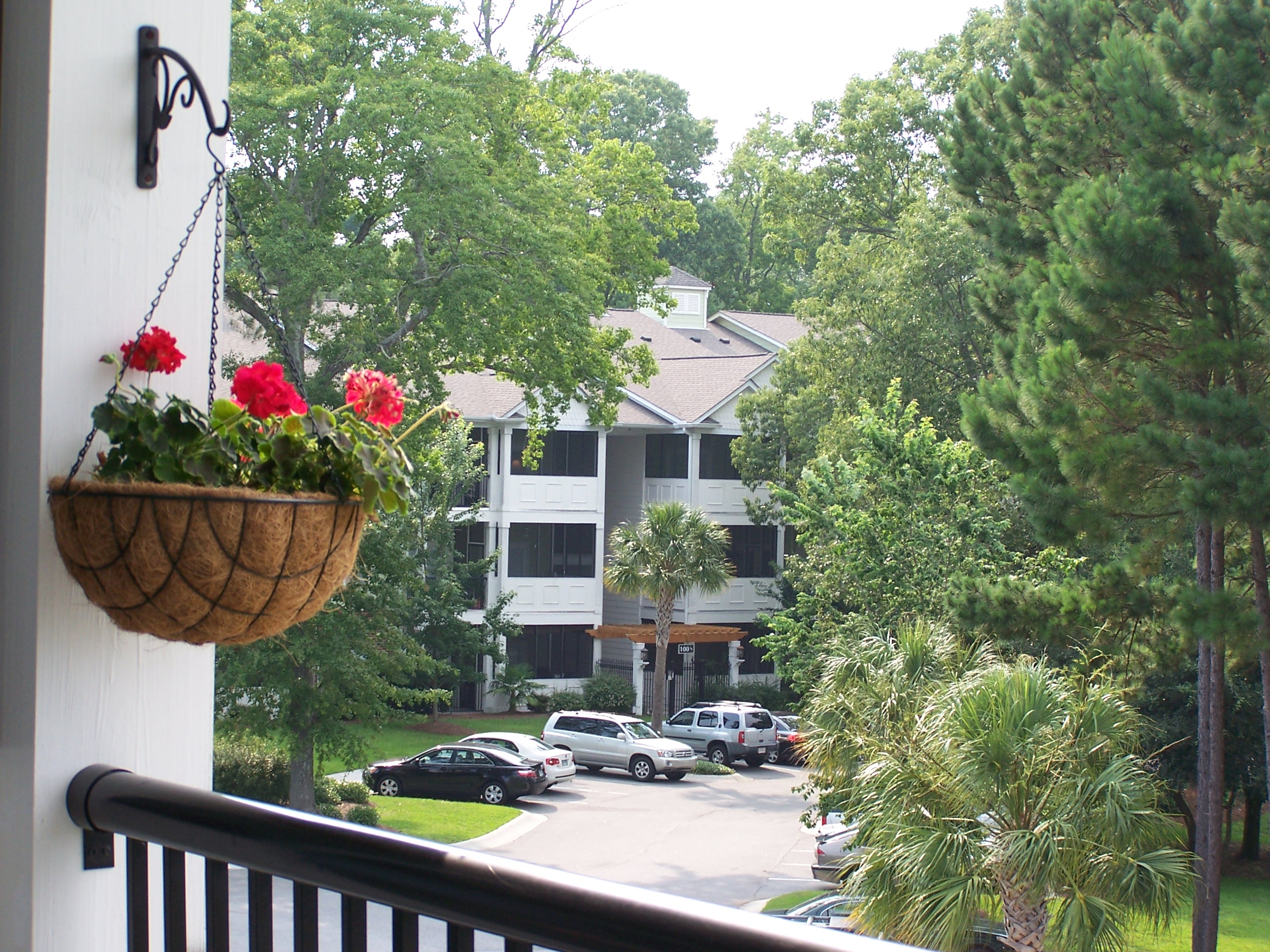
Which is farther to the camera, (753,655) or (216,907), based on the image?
(753,655)

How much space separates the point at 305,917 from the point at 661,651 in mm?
26733

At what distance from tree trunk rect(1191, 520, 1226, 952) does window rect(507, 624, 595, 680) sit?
18.6 metres

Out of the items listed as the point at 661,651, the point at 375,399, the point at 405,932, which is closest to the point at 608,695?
the point at 661,651

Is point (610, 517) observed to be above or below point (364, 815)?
above

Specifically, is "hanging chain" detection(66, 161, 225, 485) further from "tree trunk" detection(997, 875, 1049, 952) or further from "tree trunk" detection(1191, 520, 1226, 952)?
"tree trunk" detection(1191, 520, 1226, 952)

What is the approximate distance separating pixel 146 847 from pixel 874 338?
83.0 feet

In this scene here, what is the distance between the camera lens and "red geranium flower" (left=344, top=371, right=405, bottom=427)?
2378mm

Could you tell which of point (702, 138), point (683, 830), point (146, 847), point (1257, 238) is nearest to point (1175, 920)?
point (683, 830)

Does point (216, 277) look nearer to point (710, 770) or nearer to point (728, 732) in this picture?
point (710, 770)

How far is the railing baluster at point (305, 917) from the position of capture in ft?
5.39

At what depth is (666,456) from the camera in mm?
32906

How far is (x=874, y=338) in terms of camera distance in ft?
→ 86.7

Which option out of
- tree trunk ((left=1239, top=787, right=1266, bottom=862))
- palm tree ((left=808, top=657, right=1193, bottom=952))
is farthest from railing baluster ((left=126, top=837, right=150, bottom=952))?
tree trunk ((left=1239, top=787, right=1266, bottom=862))

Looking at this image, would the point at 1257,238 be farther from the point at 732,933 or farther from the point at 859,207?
the point at 859,207
